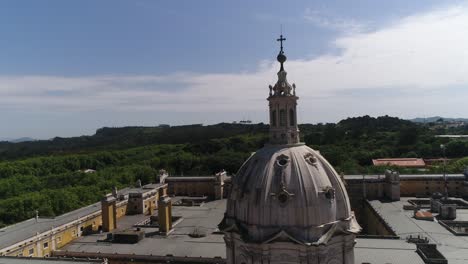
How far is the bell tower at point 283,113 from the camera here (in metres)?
27.0

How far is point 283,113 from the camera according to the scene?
1078 inches

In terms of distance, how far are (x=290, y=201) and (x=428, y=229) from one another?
93.7 ft

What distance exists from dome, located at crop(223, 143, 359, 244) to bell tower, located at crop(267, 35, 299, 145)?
1.29 m

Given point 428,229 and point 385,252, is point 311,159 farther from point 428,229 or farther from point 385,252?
point 428,229

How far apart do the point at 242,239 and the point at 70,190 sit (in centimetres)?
6145

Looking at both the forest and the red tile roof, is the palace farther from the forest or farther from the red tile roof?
the red tile roof

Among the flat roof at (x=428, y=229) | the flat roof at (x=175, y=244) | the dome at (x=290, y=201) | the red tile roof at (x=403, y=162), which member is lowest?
the flat roof at (x=175, y=244)

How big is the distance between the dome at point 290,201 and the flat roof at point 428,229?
657 inches

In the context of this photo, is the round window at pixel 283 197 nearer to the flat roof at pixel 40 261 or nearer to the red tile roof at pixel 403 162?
the flat roof at pixel 40 261

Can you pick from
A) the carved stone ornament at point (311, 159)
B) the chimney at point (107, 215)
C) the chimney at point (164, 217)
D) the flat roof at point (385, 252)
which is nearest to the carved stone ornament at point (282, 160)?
the carved stone ornament at point (311, 159)

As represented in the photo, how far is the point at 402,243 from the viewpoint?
3919 cm

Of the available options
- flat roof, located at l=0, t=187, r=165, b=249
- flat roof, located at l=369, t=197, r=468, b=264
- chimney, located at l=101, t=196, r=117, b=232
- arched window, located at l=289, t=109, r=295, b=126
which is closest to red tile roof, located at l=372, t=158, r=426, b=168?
flat roof, located at l=369, t=197, r=468, b=264

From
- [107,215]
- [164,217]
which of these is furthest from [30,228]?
[164,217]

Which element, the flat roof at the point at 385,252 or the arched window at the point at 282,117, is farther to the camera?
the flat roof at the point at 385,252
